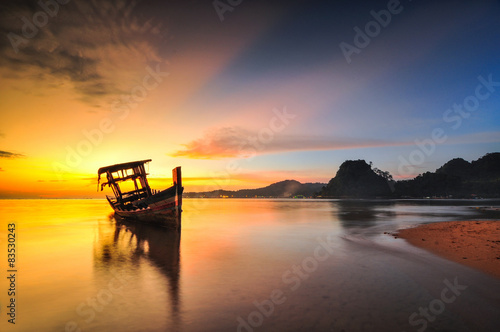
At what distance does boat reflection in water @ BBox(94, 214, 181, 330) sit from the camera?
347 inches

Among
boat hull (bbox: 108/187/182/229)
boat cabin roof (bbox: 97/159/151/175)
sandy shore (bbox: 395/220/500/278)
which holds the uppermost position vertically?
boat cabin roof (bbox: 97/159/151/175)

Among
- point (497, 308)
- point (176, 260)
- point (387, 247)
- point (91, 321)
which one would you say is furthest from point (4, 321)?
point (387, 247)

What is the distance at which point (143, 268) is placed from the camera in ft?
Answer: 43.4

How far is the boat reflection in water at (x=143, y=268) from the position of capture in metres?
8.82

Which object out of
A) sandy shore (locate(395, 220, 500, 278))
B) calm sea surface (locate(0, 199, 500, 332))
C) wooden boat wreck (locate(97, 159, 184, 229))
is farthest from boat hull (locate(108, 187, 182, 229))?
sandy shore (locate(395, 220, 500, 278))

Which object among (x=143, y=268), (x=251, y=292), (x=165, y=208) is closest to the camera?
(x=251, y=292)

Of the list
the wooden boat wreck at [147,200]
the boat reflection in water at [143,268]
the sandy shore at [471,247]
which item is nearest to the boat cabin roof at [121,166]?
the wooden boat wreck at [147,200]

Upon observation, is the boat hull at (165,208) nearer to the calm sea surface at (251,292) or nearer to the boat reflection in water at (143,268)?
the boat reflection in water at (143,268)

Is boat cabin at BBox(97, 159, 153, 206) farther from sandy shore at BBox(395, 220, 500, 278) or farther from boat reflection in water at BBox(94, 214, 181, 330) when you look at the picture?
sandy shore at BBox(395, 220, 500, 278)

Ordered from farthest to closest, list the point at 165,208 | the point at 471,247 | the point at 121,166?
the point at 121,166, the point at 165,208, the point at 471,247

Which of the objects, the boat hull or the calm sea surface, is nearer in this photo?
the calm sea surface

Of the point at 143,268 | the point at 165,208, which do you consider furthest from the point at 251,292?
the point at 165,208

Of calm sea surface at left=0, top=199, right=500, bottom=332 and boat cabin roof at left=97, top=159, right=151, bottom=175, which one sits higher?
boat cabin roof at left=97, top=159, right=151, bottom=175

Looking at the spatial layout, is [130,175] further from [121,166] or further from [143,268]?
[143,268]
